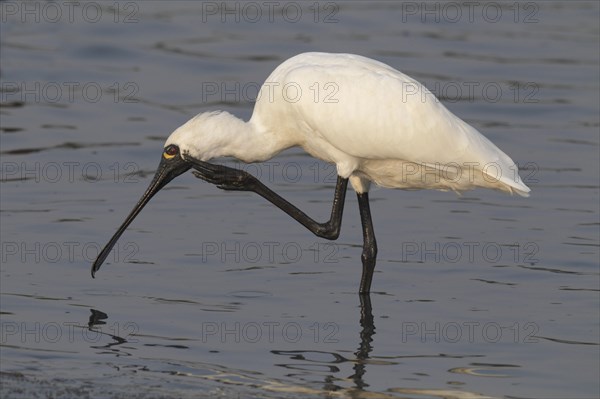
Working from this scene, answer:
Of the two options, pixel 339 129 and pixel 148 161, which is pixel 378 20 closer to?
pixel 148 161

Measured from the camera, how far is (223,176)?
11680mm

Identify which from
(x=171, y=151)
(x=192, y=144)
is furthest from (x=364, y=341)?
(x=171, y=151)

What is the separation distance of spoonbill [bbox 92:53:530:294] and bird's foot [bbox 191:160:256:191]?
11mm

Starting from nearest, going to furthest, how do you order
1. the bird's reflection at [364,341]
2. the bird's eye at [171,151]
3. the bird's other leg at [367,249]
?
the bird's reflection at [364,341], the bird's eye at [171,151], the bird's other leg at [367,249]

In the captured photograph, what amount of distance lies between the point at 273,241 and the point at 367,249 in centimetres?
131

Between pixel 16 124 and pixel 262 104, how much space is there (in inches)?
243

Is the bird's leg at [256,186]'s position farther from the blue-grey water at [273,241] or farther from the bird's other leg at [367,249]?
the blue-grey water at [273,241]

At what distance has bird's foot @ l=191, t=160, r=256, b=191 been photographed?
11.6 m

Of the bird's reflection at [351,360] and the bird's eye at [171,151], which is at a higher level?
the bird's eye at [171,151]

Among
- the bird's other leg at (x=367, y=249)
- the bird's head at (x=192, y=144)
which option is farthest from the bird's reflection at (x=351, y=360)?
the bird's head at (x=192, y=144)

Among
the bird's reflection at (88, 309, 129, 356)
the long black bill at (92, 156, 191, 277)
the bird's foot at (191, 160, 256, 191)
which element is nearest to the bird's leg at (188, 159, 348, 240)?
the bird's foot at (191, 160, 256, 191)

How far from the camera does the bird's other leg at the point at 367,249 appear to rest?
465 inches

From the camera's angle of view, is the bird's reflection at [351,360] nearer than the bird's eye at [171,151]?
Yes

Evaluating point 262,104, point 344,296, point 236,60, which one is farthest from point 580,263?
point 236,60
